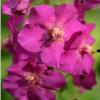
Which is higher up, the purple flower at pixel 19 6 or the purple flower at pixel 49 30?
the purple flower at pixel 19 6

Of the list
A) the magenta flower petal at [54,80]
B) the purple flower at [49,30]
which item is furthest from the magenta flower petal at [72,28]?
the magenta flower petal at [54,80]

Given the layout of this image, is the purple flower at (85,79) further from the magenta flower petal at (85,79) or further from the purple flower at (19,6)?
the purple flower at (19,6)

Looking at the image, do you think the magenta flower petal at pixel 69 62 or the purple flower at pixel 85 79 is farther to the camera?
the purple flower at pixel 85 79

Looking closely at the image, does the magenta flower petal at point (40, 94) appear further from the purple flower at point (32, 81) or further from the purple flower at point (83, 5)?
the purple flower at point (83, 5)

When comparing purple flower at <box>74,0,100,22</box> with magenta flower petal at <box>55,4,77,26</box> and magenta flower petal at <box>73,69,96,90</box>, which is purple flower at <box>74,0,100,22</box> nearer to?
magenta flower petal at <box>55,4,77,26</box>

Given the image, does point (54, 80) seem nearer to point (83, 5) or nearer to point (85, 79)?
point (85, 79)

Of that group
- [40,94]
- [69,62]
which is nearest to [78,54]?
[69,62]

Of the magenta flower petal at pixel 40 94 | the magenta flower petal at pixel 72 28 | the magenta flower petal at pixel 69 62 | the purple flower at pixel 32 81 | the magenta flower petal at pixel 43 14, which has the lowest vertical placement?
the magenta flower petal at pixel 40 94

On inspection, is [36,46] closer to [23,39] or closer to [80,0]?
[23,39]
